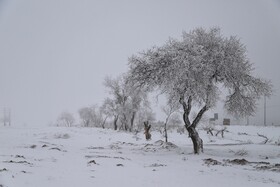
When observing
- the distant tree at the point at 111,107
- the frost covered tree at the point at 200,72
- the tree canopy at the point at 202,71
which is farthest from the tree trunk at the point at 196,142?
the distant tree at the point at 111,107

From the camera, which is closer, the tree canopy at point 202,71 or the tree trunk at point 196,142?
the tree canopy at point 202,71

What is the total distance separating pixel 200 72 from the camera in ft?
67.9

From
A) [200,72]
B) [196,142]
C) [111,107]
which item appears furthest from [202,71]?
[111,107]

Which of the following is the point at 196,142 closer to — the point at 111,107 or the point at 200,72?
the point at 200,72

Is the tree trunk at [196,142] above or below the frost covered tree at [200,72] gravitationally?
below

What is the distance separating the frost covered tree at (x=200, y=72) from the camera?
2059 cm

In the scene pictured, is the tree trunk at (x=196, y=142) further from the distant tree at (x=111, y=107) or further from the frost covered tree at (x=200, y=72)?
the distant tree at (x=111, y=107)

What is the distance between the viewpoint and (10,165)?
40.5 ft

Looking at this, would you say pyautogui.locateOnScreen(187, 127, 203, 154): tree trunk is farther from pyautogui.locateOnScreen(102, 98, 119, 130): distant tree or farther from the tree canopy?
pyautogui.locateOnScreen(102, 98, 119, 130): distant tree

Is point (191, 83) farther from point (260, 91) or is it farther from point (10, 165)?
point (10, 165)

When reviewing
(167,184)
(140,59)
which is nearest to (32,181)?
(167,184)

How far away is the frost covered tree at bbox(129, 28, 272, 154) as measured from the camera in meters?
20.6

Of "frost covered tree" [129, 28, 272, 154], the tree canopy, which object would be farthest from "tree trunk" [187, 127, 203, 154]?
the tree canopy

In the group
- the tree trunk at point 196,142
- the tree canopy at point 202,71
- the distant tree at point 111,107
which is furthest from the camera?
the distant tree at point 111,107
